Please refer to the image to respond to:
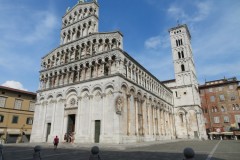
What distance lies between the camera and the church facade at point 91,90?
74.0ft

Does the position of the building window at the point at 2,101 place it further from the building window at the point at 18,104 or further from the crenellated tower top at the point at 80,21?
the crenellated tower top at the point at 80,21

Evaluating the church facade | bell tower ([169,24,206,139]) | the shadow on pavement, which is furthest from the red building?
the shadow on pavement

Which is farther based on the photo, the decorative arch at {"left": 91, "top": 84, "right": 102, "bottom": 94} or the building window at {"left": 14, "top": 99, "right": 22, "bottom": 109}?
the building window at {"left": 14, "top": 99, "right": 22, "bottom": 109}

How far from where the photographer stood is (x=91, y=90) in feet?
79.5

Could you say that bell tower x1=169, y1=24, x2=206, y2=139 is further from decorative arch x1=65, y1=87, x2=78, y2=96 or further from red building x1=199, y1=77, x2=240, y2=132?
decorative arch x1=65, y1=87, x2=78, y2=96

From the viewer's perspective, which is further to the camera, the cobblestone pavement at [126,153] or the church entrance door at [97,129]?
the church entrance door at [97,129]

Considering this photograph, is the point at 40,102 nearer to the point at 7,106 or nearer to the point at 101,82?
the point at 7,106

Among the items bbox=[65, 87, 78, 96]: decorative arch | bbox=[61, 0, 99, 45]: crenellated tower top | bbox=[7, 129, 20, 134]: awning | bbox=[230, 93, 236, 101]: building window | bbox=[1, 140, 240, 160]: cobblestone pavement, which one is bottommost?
bbox=[1, 140, 240, 160]: cobblestone pavement

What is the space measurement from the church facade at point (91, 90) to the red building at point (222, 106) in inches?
834

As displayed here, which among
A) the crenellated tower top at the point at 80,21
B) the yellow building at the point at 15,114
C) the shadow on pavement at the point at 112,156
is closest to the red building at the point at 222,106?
the crenellated tower top at the point at 80,21

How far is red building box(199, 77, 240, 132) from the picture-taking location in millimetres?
45125

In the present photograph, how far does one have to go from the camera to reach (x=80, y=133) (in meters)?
23.5

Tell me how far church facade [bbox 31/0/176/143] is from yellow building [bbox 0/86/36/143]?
7.12 meters

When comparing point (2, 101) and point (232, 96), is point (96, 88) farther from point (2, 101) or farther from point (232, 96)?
point (232, 96)
